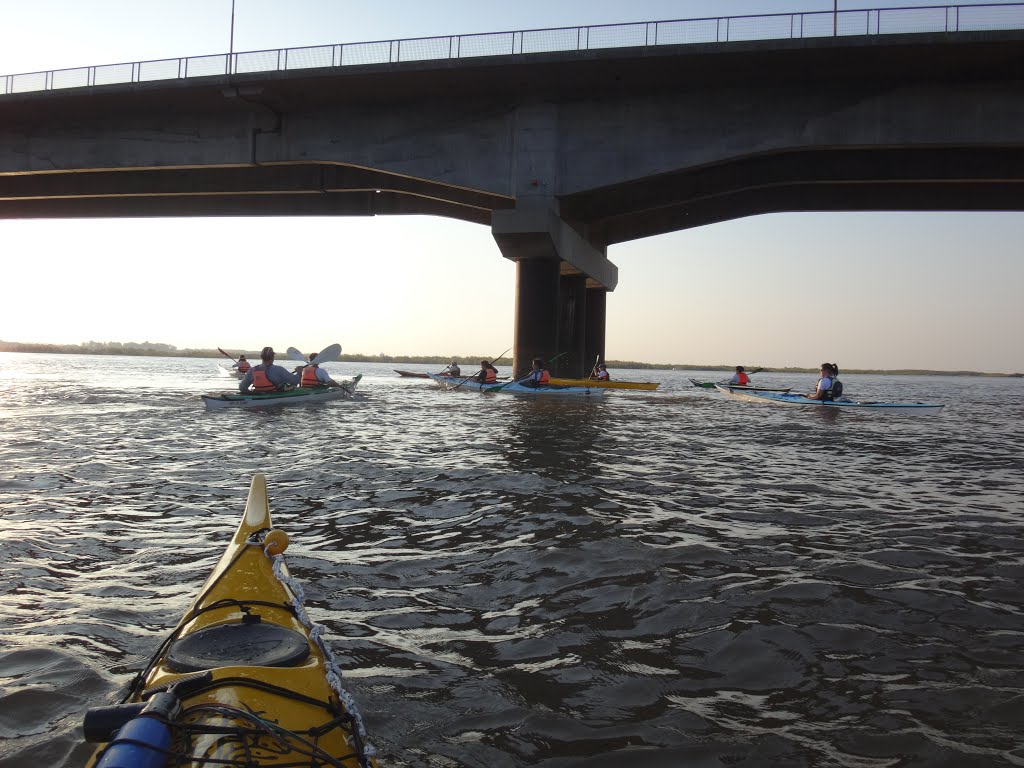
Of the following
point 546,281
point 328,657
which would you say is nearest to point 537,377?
point 546,281

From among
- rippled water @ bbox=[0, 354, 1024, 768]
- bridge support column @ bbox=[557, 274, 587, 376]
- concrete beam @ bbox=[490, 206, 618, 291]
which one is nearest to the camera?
rippled water @ bbox=[0, 354, 1024, 768]

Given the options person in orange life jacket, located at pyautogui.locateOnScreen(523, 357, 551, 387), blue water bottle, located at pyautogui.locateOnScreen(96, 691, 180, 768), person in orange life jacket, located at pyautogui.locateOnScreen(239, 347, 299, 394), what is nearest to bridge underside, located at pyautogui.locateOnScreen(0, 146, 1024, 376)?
person in orange life jacket, located at pyautogui.locateOnScreen(523, 357, 551, 387)

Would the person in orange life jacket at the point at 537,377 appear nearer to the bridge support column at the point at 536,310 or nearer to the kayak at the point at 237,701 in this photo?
the bridge support column at the point at 536,310

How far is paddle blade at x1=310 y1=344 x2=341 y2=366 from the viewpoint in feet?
69.3

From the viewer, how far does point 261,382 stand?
18188 mm

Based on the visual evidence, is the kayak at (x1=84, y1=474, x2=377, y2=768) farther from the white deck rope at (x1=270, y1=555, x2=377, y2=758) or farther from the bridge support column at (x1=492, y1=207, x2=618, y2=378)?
the bridge support column at (x1=492, y1=207, x2=618, y2=378)

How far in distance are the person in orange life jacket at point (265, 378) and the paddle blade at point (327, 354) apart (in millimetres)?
2431

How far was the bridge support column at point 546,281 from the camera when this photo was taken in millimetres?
23969

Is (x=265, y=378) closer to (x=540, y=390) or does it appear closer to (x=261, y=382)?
(x=261, y=382)

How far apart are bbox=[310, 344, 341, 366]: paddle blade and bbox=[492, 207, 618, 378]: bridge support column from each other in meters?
6.73

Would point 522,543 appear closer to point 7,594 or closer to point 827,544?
point 827,544

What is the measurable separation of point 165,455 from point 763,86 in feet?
65.3

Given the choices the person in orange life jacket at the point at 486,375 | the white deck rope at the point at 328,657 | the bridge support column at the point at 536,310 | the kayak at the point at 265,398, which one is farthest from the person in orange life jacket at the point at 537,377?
the white deck rope at the point at 328,657

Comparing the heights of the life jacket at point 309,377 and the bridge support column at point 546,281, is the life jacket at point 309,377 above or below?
below
